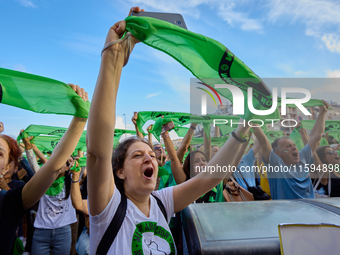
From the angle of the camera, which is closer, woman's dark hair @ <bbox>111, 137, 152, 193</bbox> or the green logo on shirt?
the green logo on shirt

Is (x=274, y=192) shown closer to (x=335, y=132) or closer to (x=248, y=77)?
(x=248, y=77)

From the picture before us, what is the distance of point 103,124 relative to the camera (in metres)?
1.06

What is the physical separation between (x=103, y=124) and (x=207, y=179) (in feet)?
2.56

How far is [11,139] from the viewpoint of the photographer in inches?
70.9

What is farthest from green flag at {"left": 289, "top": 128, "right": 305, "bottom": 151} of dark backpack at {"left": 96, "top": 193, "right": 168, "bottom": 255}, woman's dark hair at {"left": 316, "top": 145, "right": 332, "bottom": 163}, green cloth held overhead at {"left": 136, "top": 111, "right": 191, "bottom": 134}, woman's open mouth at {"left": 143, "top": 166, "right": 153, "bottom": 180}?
dark backpack at {"left": 96, "top": 193, "right": 168, "bottom": 255}

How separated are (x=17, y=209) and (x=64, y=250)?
1.84 metres

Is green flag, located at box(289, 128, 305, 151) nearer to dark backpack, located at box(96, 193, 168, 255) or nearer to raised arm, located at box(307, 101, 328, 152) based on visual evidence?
raised arm, located at box(307, 101, 328, 152)

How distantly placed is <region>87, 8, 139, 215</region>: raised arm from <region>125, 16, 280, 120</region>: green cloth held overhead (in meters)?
0.35

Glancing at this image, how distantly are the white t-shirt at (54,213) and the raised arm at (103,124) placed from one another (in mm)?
2328

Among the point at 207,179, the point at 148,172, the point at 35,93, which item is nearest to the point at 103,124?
the point at 148,172

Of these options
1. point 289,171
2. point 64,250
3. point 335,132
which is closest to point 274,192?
point 289,171

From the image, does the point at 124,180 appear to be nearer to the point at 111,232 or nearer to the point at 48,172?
the point at 111,232

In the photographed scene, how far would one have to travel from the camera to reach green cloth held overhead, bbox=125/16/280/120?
5.05ft

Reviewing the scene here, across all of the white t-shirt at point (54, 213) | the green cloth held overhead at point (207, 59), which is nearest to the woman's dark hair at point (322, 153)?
the green cloth held overhead at point (207, 59)
